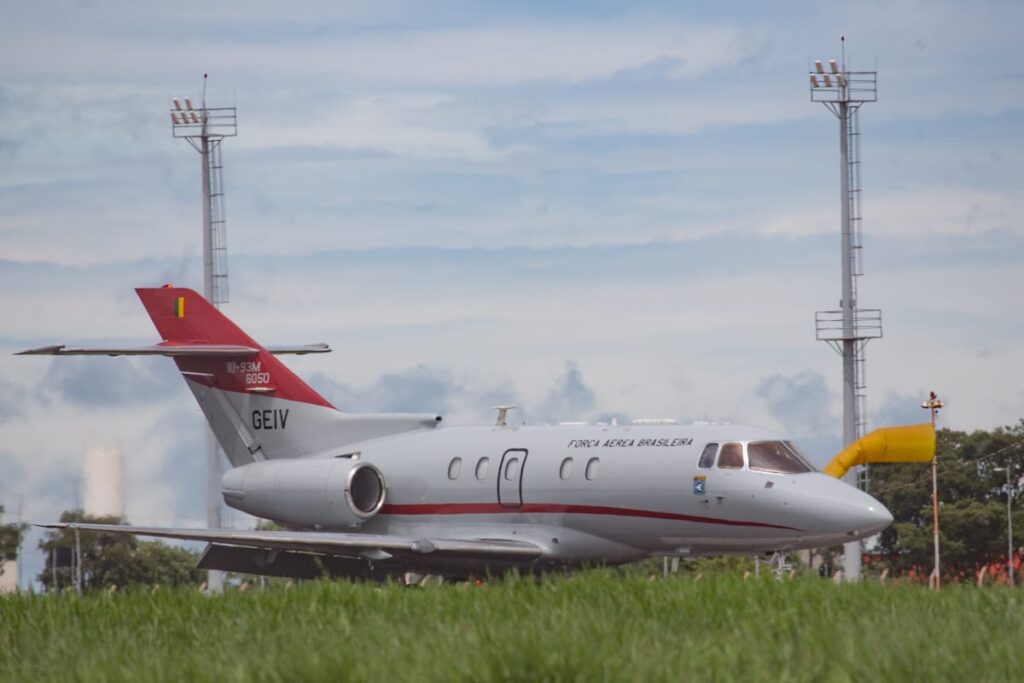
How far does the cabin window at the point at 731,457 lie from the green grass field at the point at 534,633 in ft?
26.2

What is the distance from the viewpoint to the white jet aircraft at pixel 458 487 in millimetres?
24016

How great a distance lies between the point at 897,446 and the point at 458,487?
35.2 feet

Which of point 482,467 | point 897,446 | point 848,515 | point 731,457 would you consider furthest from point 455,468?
point 897,446

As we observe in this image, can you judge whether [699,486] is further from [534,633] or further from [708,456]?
[534,633]

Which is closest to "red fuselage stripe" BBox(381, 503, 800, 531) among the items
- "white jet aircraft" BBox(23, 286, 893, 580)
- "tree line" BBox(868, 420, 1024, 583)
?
"white jet aircraft" BBox(23, 286, 893, 580)

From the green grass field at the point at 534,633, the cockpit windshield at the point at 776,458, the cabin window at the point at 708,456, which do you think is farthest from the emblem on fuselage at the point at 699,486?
the green grass field at the point at 534,633

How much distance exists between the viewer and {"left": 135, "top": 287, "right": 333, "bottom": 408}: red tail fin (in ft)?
107

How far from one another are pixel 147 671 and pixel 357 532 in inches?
704

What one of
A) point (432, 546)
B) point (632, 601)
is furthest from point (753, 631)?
point (432, 546)

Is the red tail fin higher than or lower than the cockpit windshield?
higher

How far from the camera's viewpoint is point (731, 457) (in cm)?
2419

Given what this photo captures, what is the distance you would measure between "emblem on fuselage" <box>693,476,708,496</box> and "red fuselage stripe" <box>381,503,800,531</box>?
1.24ft

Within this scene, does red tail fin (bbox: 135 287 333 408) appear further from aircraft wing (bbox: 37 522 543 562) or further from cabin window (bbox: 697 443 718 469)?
cabin window (bbox: 697 443 718 469)

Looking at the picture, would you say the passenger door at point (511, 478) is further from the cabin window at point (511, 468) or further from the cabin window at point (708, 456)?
the cabin window at point (708, 456)
